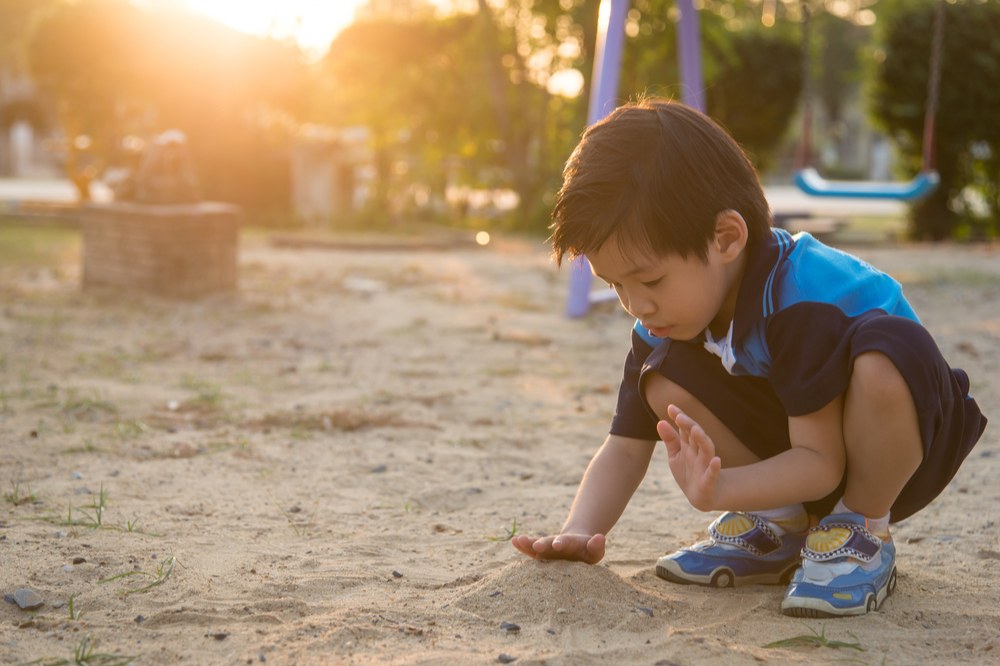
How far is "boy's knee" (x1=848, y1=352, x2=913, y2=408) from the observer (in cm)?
147

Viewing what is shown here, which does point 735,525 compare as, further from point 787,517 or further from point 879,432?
point 879,432

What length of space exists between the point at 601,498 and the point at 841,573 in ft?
1.55

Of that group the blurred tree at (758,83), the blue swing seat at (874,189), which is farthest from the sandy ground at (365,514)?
the blurred tree at (758,83)

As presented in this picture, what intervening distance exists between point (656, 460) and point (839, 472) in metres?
1.16

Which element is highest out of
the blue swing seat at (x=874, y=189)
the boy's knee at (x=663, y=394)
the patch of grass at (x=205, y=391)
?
the blue swing seat at (x=874, y=189)

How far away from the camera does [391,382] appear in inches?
142

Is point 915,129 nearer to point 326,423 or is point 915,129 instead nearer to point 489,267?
point 489,267

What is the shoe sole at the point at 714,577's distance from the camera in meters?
1.79

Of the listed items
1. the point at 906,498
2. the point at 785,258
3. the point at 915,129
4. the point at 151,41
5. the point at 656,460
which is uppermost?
the point at 151,41

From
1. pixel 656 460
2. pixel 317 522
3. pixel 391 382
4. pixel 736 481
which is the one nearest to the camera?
pixel 736 481

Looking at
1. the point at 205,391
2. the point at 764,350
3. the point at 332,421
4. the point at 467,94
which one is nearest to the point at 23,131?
the point at 467,94

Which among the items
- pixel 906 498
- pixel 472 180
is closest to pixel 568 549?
pixel 906 498

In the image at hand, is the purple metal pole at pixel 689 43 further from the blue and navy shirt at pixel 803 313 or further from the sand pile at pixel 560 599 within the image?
the sand pile at pixel 560 599

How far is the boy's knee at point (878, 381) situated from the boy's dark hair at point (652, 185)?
323mm
